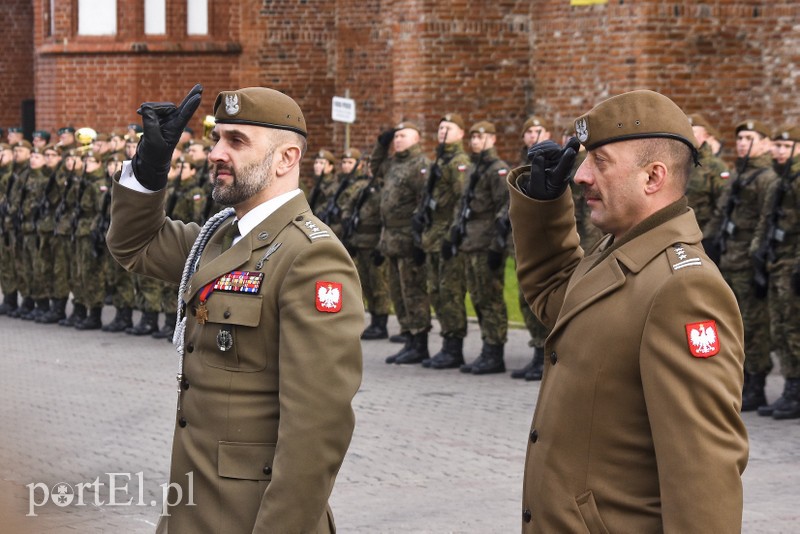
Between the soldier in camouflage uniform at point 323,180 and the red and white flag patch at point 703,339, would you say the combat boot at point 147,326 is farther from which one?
the red and white flag patch at point 703,339

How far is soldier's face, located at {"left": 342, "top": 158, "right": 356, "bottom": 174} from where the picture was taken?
14828 millimetres

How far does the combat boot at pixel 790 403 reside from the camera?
9602 mm

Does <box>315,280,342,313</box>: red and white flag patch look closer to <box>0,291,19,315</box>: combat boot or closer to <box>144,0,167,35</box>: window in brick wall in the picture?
<box>0,291,19,315</box>: combat boot

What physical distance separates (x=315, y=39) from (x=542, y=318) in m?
19.7

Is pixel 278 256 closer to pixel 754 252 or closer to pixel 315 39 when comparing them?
pixel 754 252

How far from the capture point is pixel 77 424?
Answer: 31.5 ft

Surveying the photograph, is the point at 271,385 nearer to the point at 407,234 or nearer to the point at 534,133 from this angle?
the point at 534,133

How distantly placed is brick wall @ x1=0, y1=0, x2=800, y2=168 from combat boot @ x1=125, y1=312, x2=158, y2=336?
15.9ft

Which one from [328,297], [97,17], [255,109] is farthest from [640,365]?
[97,17]

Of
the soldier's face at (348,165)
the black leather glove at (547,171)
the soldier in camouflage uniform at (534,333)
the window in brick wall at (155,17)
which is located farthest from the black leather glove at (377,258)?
the black leather glove at (547,171)

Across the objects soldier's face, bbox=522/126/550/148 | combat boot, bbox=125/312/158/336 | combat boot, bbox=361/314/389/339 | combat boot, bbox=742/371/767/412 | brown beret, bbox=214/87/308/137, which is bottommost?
combat boot, bbox=125/312/158/336

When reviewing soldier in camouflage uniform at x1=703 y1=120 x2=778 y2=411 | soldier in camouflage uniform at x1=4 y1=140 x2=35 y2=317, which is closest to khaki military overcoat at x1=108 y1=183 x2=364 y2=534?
soldier in camouflage uniform at x1=703 y1=120 x2=778 y2=411

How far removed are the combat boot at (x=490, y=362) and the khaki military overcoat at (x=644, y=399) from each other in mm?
8597

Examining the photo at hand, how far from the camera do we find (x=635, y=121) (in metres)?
3.10
